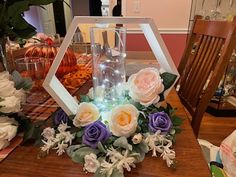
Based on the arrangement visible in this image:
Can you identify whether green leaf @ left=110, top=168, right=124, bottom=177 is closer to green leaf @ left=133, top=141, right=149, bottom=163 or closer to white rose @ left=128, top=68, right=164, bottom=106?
green leaf @ left=133, top=141, right=149, bottom=163

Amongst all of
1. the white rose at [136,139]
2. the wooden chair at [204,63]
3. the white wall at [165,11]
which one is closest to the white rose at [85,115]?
the white rose at [136,139]

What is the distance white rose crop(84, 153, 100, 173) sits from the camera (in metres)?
0.45

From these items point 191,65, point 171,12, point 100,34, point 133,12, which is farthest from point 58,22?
point 100,34

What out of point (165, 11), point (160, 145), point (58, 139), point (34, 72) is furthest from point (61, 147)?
point (165, 11)

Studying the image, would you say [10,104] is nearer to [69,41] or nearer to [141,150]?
[69,41]

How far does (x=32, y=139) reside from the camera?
1.84 feet

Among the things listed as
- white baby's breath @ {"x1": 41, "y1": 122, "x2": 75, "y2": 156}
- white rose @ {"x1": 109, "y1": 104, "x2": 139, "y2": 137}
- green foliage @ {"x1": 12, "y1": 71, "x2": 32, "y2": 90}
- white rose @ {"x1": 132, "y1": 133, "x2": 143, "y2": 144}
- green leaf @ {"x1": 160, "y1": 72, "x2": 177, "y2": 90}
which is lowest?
white baby's breath @ {"x1": 41, "y1": 122, "x2": 75, "y2": 156}

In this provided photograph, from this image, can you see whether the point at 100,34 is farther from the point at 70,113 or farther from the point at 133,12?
the point at 133,12

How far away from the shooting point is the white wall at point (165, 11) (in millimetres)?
2488

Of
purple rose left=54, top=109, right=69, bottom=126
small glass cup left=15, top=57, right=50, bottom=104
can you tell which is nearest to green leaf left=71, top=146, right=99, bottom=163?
purple rose left=54, top=109, right=69, bottom=126

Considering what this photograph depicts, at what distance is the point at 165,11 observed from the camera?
8.30ft

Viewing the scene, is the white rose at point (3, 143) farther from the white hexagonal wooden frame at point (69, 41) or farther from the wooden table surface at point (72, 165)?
the white hexagonal wooden frame at point (69, 41)

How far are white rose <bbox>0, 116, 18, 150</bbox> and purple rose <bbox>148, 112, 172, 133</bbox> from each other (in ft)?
1.15

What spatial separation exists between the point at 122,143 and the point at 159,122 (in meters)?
0.12
